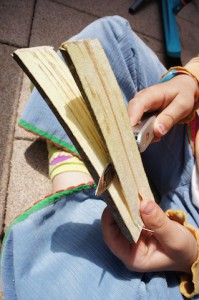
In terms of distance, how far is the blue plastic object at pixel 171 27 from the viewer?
1.58 metres

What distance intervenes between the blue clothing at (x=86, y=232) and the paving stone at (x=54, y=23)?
1.33 feet

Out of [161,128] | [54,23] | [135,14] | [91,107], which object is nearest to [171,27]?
[135,14]

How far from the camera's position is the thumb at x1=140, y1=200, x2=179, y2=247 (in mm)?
516

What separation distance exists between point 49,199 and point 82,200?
9 cm

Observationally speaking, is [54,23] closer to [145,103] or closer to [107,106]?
[145,103]

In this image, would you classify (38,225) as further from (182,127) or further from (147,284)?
(182,127)

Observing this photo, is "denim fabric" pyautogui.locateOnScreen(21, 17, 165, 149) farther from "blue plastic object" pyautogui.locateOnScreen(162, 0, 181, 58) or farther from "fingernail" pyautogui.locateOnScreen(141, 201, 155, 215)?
"blue plastic object" pyautogui.locateOnScreen(162, 0, 181, 58)

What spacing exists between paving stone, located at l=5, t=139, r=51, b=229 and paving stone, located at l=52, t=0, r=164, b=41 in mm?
816

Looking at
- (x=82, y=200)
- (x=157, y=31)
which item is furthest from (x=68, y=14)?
(x=82, y=200)

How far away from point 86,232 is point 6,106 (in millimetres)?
531

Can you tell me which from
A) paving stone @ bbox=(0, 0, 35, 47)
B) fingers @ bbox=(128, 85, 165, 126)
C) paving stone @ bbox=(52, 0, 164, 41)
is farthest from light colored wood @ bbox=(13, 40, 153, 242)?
paving stone @ bbox=(52, 0, 164, 41)

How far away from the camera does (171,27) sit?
1714 millimetres

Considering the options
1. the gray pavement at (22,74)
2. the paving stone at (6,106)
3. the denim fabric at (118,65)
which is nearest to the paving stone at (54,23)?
the gray pavement at (22,74)

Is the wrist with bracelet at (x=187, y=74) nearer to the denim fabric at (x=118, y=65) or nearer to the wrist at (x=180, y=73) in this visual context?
the wrist at (x=180, y=73)
